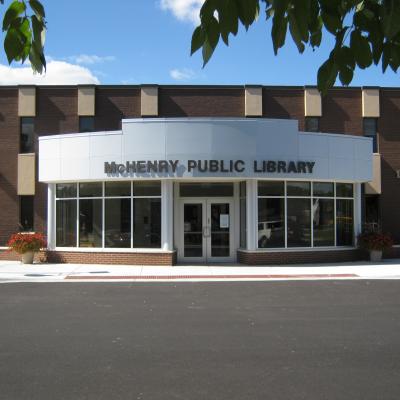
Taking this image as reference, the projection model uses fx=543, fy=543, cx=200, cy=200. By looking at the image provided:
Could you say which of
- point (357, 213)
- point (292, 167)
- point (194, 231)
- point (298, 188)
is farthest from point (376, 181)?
point (194, 231)

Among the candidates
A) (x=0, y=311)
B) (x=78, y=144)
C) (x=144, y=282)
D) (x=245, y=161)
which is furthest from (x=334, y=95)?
(x=0, y=311)

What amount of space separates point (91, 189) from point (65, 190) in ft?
3.87

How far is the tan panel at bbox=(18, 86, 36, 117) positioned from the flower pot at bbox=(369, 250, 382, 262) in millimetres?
15062

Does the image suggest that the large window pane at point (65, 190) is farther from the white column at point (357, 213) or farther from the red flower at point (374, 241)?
the red flower at point (374, 241)

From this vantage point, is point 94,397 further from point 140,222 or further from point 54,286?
point 140,222

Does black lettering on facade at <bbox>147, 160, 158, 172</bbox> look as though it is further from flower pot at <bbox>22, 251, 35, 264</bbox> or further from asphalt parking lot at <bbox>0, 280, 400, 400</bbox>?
asphalt parking lot at <bbox>0, 280, 400, 400</bbox>

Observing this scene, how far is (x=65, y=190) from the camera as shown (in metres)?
20.0

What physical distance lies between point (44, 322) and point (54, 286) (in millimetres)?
5234

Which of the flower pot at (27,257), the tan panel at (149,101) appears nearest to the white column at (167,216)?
the flower pot at (27,257)

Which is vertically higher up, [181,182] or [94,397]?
[181,182]

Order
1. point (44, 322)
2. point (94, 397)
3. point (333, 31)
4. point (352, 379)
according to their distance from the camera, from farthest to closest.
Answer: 1. point (44, 322)
2. point (352, 379)
3. point (94, 397)
4. point (333, 31)

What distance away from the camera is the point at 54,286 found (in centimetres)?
1454

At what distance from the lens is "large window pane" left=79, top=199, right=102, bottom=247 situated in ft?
63.3

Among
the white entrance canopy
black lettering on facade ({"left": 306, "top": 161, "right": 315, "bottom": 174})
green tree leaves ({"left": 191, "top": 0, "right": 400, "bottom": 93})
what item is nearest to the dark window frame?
the white entrance canopy
